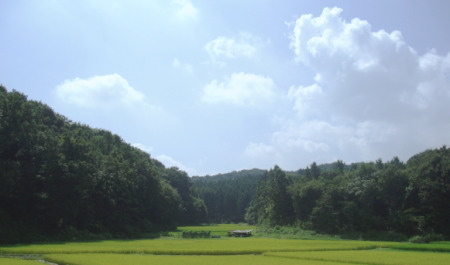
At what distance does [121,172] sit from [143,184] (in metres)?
9.51

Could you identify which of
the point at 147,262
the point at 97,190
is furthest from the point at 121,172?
the point at 147,262

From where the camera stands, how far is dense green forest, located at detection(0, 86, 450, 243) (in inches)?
1767

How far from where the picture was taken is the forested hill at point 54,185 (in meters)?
43.2

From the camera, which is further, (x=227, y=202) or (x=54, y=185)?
(x=227, y=202)

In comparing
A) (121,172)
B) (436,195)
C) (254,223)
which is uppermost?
(121,172)

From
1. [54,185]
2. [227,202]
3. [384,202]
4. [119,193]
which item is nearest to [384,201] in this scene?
[384,202]

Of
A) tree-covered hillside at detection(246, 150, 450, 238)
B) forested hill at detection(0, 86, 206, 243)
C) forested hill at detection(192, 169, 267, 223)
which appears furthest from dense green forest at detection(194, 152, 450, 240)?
forested hill at detection(192, 169, 267, 223)

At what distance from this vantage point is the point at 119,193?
66.4 metres

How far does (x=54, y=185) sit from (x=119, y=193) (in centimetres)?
1916

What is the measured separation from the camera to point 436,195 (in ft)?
180

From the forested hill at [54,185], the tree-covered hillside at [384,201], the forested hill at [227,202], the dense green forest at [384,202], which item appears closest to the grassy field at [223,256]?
the forested hill at [54,185]

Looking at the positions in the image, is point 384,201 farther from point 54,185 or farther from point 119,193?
point 54,185

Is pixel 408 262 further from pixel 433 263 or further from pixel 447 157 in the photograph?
pixel 447 157

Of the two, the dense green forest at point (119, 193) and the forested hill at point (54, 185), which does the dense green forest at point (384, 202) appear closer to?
the dense green forest at point (119, 193)
